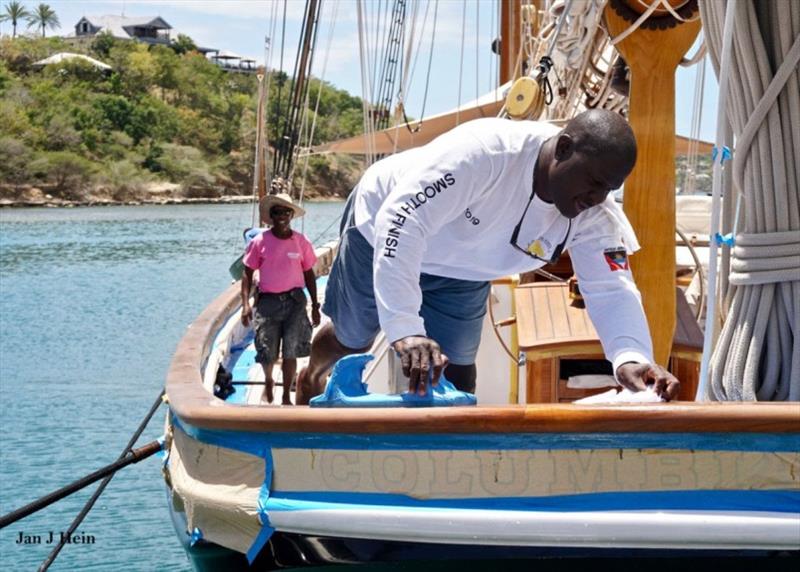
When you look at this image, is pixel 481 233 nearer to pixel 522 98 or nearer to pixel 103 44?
pixel 522 98

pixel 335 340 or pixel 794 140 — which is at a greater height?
pixel 794 140

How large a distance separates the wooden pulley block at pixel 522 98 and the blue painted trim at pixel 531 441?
3.51 metres

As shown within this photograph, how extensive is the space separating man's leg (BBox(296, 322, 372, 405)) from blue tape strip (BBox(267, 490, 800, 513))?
1.19 metres

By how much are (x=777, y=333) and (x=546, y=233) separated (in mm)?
697

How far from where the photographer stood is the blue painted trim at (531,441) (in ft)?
8.71

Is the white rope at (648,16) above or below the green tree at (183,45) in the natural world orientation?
below

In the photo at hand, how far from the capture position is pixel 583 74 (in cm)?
597

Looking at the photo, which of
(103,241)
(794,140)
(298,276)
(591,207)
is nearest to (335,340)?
(591,207)

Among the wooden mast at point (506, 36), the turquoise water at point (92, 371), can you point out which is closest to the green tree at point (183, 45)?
the turquoise water at point (92, 371)

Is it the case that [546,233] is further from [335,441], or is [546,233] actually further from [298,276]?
[298,276]

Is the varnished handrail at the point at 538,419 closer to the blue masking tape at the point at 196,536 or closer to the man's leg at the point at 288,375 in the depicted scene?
the blue masking tape at the point at 196,536

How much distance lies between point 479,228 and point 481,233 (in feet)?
0.09

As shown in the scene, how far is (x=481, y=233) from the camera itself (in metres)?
3.38

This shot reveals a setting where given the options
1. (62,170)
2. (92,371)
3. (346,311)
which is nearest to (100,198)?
(62,170)
